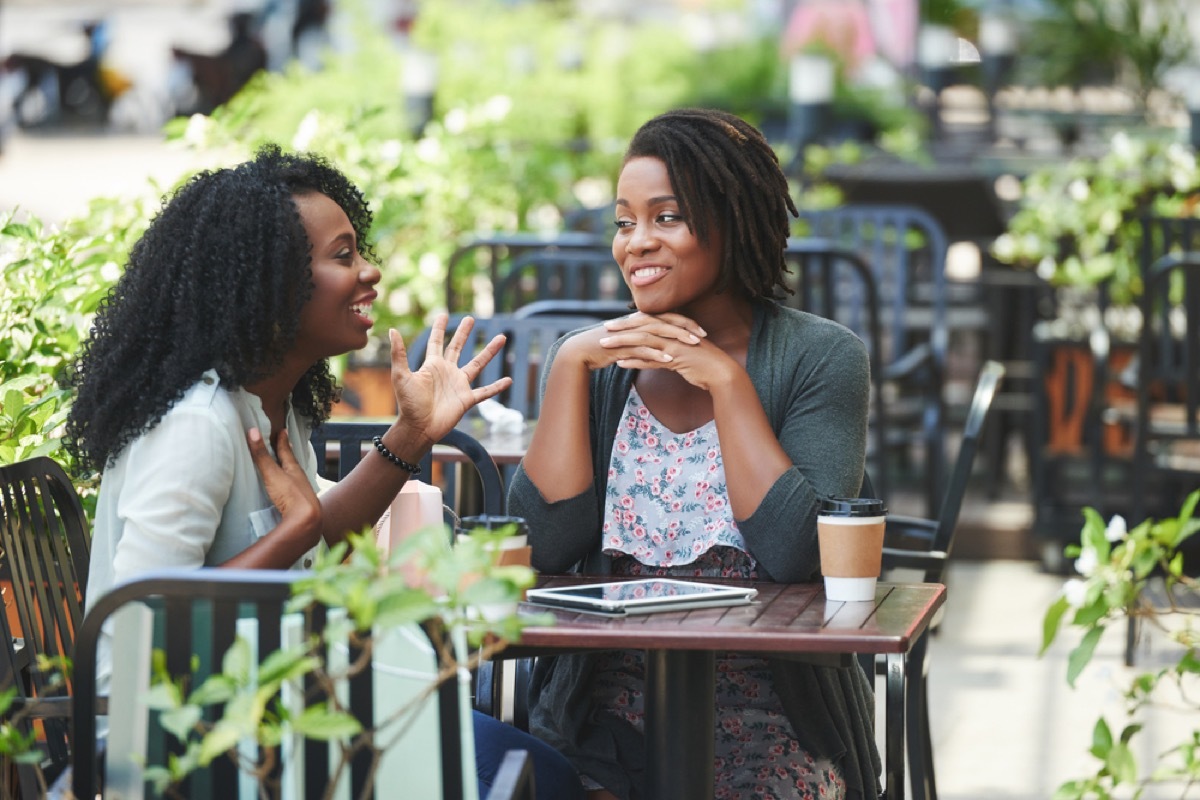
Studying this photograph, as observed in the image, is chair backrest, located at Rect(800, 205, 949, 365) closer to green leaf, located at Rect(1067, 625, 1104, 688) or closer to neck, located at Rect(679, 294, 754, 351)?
neck, located at Rect(679, 294, 754, 351)

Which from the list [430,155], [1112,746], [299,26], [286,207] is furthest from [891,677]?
[299,26]

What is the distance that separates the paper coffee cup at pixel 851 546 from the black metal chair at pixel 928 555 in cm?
59

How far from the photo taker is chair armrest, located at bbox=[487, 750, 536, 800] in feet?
5.42

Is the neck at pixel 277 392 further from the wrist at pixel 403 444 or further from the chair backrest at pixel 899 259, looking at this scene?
the chair backrest at pixel 899 259

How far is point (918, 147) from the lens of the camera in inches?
340

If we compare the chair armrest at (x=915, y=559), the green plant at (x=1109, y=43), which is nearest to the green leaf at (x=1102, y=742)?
the chair armrest at (x=915, y=559)

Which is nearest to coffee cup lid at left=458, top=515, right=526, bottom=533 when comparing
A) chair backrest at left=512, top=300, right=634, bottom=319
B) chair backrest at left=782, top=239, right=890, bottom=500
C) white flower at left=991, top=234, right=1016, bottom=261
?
chair backrest at left=512, top=300, right=634, bottom=319

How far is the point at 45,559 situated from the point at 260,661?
0.81 m

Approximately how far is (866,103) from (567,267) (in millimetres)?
4319

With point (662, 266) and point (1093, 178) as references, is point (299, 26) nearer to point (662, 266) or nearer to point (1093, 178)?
point (1093, 178)

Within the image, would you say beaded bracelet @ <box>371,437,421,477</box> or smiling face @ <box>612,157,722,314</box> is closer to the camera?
beaded bracelet @ <box>371,437,421,477</box>

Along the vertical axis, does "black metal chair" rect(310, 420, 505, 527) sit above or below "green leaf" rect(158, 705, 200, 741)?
above

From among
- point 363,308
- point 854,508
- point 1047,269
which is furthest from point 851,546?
point 1047,269

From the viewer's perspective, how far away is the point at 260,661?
167 cm
